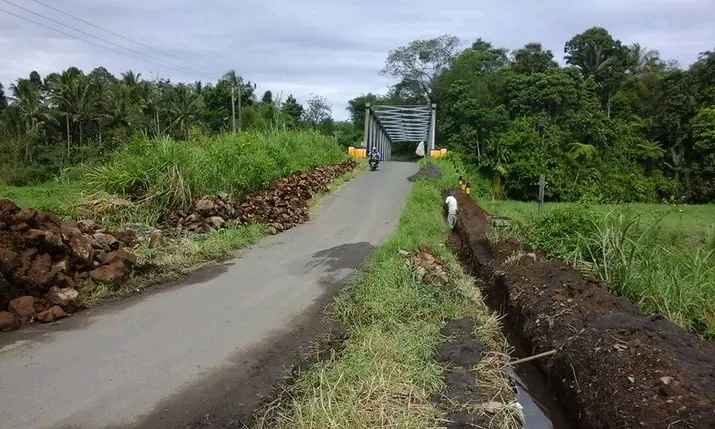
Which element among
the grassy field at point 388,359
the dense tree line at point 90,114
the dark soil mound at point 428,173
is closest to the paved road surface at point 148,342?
the grassy field at point 388,359

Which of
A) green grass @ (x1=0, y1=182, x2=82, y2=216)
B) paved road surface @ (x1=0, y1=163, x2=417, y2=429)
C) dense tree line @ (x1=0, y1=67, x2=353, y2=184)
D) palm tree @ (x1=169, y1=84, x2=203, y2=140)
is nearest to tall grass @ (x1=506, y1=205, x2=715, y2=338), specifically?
paved road surface @ (x1=0, y1=163, x2=417, y2=429)

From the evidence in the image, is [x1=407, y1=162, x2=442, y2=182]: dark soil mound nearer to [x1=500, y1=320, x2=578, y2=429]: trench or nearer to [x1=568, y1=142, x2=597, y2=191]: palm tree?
[x1=568, y1=142, x2=597, y2=191]: palm tree

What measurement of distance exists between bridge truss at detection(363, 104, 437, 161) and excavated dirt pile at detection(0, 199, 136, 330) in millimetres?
26605

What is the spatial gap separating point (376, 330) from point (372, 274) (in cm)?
190

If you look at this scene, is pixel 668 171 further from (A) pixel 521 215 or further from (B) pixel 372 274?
(B) pixel 372 274

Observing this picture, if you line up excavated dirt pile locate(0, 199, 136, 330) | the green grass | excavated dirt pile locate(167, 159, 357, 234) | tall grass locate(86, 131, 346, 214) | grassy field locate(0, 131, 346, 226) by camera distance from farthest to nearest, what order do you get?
tall grass locate(86, 131, 346, 214) → excavated dirt pile locate(167, 159, 357, 234) → grassy field locate(0, 131, 346, 226) → the green grass → excavated dirt pile locate(0, 199, 136, 330)

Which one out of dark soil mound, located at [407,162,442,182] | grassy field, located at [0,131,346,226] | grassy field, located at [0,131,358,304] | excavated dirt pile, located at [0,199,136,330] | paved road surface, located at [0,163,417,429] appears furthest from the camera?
dark soil mound, located at [407,162,442,182]

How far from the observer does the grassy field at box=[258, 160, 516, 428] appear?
445cm

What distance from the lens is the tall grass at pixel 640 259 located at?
651cm

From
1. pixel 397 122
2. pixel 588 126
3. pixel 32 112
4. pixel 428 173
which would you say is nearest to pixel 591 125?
pixel 588 126

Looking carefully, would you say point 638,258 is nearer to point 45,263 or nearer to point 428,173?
point 45,263

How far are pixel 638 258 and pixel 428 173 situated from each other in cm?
1441

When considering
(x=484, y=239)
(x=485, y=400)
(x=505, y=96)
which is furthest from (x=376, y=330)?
(x=505, y=96)

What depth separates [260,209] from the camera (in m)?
11.9
